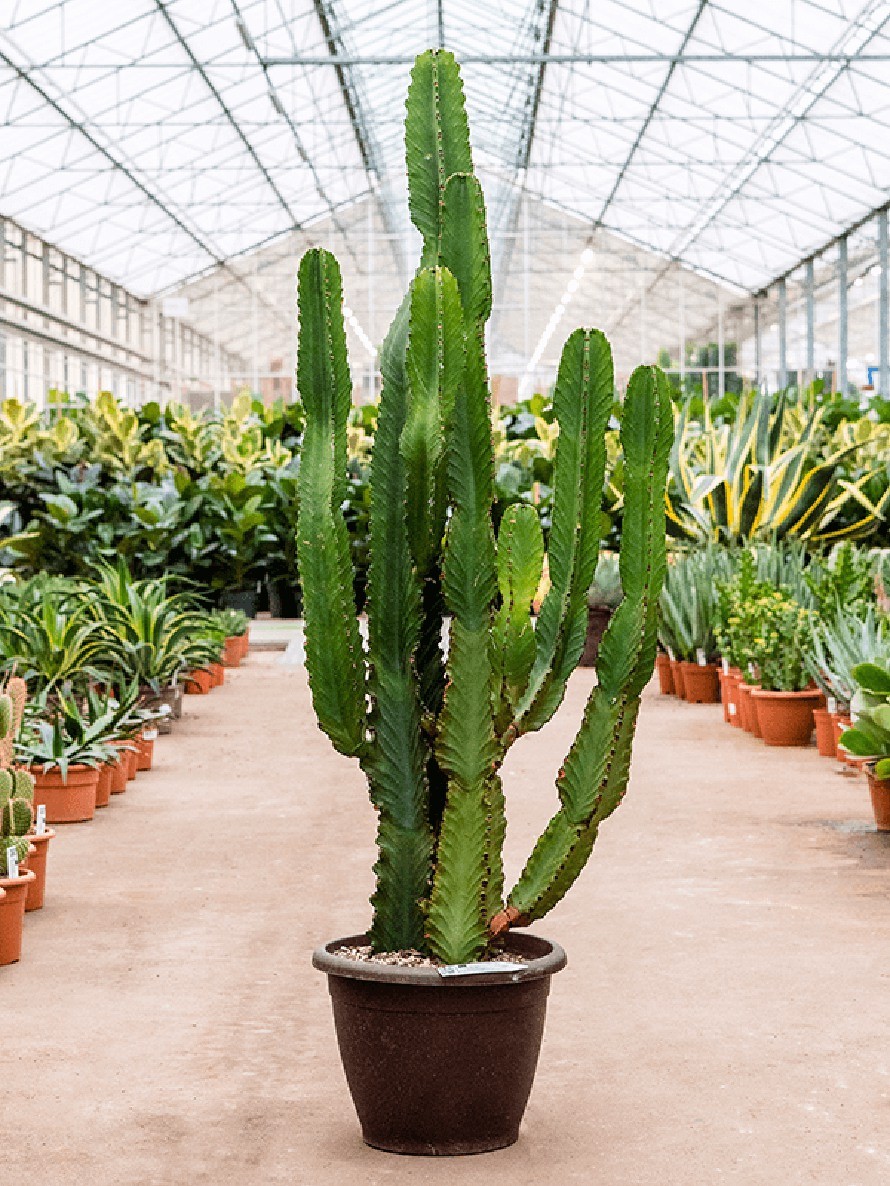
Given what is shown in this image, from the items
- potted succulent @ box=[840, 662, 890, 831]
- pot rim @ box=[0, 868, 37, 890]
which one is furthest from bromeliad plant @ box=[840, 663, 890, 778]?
pot rim @ box=[0, 868, 37, 890]

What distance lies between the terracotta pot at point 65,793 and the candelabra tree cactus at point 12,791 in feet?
3.93

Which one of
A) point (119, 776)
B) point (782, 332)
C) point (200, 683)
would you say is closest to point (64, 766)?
point (119, 776)

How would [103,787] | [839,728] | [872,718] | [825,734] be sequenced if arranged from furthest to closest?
1. [825,734]
2. [839,728]
3. [103,787]
4. [872,718]

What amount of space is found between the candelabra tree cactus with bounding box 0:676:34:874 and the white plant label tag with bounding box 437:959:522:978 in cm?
159

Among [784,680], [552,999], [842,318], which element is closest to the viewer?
[552,999]

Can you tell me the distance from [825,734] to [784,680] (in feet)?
1.75

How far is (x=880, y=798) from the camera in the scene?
5.25 metres

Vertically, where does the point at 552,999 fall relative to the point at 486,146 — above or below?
below

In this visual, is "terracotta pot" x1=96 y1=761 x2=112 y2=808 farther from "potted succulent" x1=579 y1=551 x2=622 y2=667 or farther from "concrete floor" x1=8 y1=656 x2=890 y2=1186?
"potted succulent" x1=579 y1=551 x2=622 y2=667

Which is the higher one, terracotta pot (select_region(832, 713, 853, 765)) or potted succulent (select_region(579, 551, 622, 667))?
potted succulent (select_region(579, 551, 622, 667))

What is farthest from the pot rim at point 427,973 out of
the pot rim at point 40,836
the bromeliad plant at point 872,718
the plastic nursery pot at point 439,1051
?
the bromeliad plant at point 872,718

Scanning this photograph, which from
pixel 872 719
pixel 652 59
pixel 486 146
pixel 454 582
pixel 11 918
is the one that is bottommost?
pixel 11 918

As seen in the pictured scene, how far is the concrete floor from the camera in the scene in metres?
2.63

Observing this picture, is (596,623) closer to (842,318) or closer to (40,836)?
Result: (40,836)
